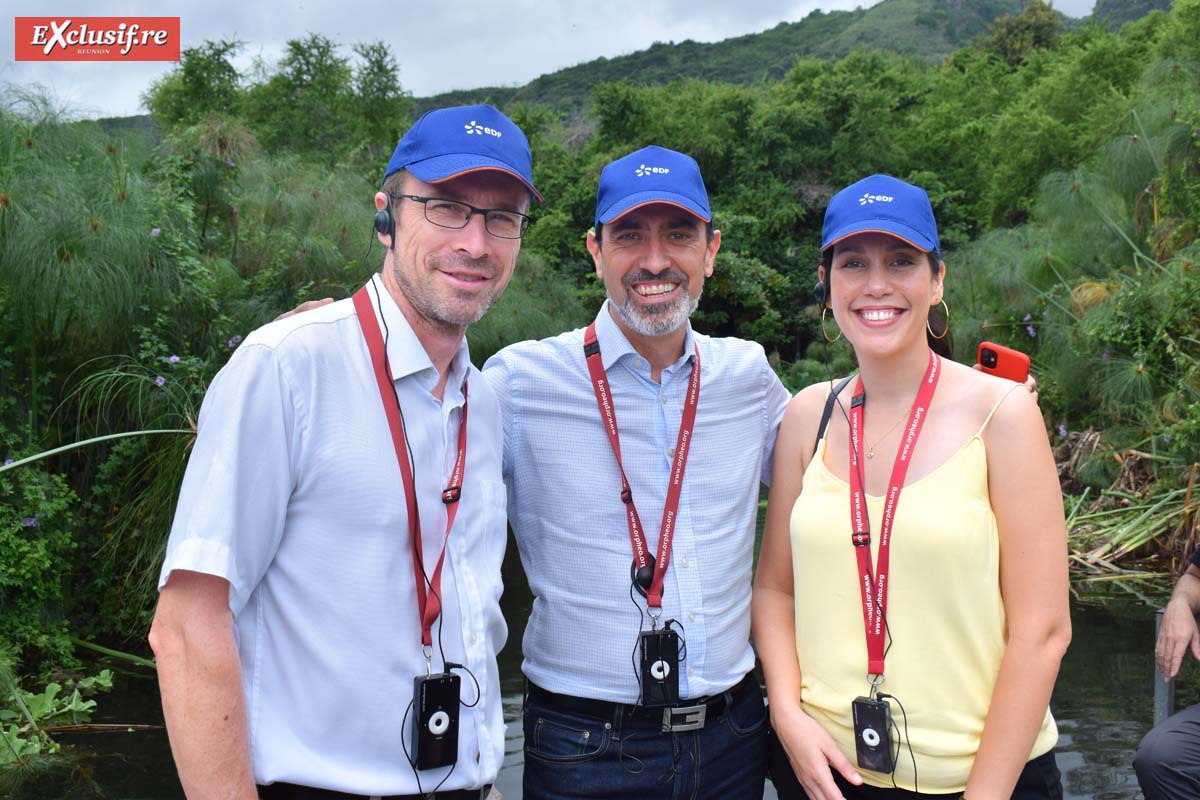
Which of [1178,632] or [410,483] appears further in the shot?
[1178,632]

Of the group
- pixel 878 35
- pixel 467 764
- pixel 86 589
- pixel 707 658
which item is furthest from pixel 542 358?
pixel 878 35

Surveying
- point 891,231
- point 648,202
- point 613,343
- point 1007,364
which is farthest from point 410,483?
point 1007,364

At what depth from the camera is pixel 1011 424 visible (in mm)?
2025

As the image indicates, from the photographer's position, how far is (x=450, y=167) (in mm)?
1898

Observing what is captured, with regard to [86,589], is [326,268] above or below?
above

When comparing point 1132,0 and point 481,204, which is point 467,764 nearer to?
point 481,204

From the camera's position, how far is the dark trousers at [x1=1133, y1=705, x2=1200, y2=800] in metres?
2.76

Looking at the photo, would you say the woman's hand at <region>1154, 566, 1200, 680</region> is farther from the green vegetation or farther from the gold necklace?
the green vegetation

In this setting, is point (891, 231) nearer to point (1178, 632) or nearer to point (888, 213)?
point (888, 213)

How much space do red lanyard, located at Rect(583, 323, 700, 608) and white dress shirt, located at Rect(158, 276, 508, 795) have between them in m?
0.59

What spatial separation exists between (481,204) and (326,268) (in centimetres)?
742

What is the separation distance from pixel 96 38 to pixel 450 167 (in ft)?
32.0

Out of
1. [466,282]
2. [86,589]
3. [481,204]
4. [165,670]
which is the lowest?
[86,589]

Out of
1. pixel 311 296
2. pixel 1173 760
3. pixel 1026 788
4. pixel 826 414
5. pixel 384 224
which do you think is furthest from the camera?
pixel 311 296
